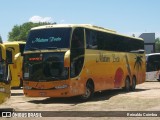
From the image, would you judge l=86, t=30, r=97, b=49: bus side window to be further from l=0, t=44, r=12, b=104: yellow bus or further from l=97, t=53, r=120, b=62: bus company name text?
l=0, t=44, r=12, b=104: yellow bus

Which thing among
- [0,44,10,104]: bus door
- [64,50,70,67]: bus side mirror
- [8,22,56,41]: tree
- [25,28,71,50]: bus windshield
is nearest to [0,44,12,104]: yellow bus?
[0,44,10,104]: bus door

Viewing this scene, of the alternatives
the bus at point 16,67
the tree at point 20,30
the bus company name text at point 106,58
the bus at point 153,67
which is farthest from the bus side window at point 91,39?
the tree at point 20,30

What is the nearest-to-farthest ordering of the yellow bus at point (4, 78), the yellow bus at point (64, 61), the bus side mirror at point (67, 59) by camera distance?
1. the yellow bus at point (4, 78)
2. the bus side mirror at point (67, 59)
3. the yellow bus at point (64, 61)

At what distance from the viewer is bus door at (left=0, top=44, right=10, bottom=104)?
46.5 feet

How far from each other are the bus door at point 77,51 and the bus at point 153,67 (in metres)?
20.4

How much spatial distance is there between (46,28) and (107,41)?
4.46m

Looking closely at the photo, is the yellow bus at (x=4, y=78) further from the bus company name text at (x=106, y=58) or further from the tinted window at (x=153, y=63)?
the tinted window at (x=153, y=63)

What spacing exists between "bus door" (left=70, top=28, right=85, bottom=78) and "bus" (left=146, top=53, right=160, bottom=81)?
20383 millimetres

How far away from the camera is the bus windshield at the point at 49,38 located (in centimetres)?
1766

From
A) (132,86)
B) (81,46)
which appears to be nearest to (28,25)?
(132,86)

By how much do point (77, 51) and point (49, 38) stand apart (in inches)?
53.3

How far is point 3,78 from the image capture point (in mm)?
14430

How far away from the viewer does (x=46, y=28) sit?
18.5m

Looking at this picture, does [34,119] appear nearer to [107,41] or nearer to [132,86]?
[107,41]
